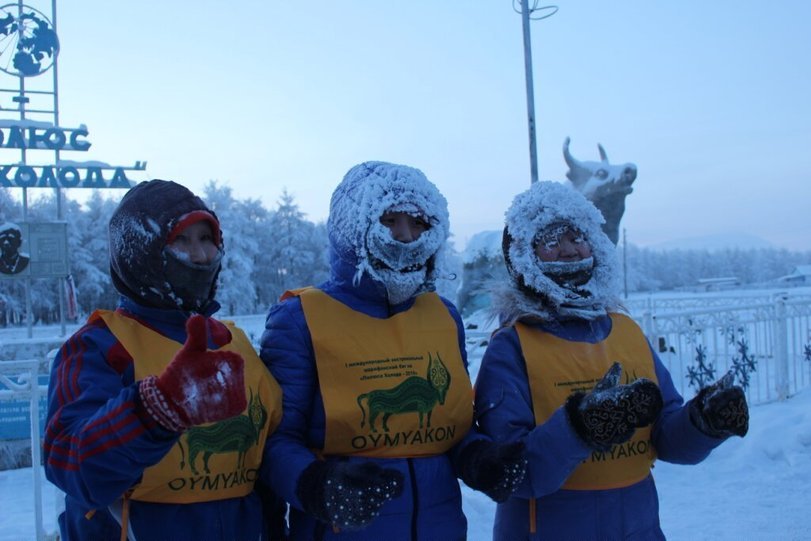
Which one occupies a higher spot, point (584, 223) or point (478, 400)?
point (584, 223)

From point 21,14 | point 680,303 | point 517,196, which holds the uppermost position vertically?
point 21,14

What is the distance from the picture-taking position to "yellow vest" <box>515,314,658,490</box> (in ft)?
6.35

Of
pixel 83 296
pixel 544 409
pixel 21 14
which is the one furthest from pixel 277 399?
pixel 83 296

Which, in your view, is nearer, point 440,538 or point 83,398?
point 83,398

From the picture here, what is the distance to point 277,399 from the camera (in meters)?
1.78

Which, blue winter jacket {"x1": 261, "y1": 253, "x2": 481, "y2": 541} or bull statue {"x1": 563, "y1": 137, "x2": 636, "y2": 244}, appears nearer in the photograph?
blue winter jacket {"x1": 261, "y1": 253, "x2": 481, "y2": 541}

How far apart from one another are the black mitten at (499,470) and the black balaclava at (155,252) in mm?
857

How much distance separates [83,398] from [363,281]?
785 mm

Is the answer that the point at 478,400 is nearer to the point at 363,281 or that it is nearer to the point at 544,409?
the point at 544,409

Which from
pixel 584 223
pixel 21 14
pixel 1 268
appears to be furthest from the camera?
pixel 21 14

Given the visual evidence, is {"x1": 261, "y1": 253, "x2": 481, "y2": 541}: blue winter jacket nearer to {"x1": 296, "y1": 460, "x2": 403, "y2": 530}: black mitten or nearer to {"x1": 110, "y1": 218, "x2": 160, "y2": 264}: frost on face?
{"x1": 296, "y1": 460, "x2": 403, "y2": 530}: black mitten

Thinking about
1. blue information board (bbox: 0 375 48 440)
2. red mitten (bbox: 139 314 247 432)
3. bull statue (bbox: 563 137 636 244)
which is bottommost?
blue information board (bbox: 0 375 48 440)

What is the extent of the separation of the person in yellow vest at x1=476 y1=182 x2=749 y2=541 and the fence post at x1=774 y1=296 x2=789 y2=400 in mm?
6212

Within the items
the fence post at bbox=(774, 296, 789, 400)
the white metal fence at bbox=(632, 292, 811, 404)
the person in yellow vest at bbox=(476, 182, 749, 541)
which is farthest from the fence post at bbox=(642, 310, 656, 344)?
the person in yellow vest at bbox=(476, 182, 749, 541)
